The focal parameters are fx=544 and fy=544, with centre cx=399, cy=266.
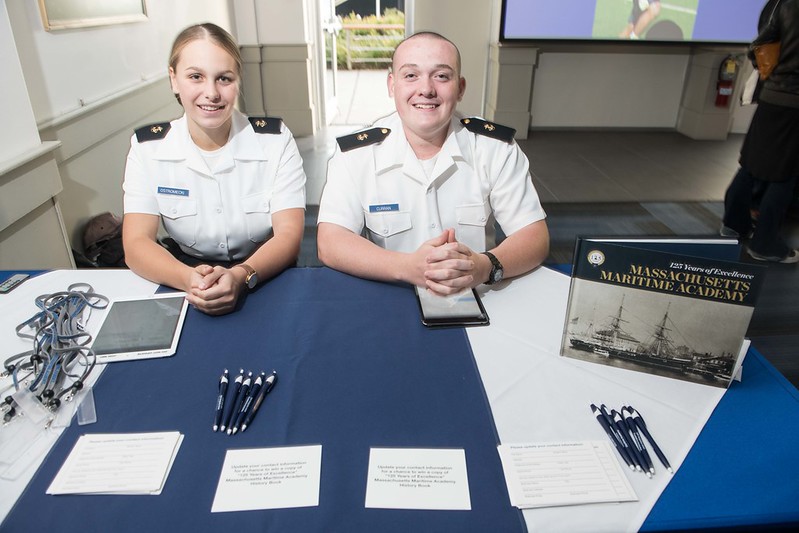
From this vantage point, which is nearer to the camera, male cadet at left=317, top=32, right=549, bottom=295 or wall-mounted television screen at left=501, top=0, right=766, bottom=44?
male cadet at left=317, top=32, right=549, bottom=295

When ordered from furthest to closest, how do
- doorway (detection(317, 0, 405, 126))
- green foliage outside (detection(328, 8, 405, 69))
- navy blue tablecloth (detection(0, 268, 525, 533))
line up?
green foliage outside (detection(328, 8, 405, 69))
doorway (detection(317, 0, 405, 126))
navy blue tablecloth (detection(0, 268, 525, 533))

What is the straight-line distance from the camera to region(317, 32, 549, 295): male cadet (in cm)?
154

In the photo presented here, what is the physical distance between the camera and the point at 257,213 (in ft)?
5.83

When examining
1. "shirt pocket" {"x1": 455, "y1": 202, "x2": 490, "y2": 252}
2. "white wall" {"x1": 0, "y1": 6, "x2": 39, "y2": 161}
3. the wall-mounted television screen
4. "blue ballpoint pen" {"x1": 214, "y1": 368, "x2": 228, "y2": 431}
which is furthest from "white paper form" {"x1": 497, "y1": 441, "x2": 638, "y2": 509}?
the wall-mounted television screen

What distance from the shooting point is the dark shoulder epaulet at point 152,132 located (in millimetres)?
1684

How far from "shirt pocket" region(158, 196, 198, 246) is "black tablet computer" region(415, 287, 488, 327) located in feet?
2.72

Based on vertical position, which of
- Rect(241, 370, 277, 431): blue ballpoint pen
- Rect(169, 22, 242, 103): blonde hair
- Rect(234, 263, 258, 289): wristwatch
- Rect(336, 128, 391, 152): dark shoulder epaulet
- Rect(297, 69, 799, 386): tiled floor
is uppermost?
Rect(169, 22, 242, 103): blonde hair

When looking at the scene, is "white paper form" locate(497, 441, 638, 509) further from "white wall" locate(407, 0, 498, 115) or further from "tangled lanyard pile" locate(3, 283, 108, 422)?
"white wall" locate(407, 0, 498, 115)

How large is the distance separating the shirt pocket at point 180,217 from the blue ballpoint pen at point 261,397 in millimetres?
854

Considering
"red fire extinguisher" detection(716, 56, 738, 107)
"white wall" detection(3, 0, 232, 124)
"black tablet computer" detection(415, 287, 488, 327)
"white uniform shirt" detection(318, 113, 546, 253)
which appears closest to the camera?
"black tablet computer" detection(415, 287, 488, 327)

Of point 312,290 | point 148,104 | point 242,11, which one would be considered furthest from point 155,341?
point 242,11

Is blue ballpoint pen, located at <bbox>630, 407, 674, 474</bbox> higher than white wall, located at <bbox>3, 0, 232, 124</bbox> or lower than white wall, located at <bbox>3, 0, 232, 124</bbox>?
lower

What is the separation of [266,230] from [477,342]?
938mm

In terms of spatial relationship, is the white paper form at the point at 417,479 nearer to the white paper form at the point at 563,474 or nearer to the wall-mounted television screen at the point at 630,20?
the white paper form at the point at 563,474
